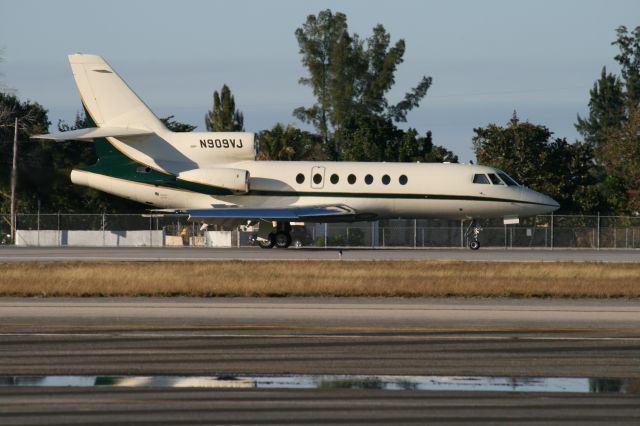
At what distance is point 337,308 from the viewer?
19.4m

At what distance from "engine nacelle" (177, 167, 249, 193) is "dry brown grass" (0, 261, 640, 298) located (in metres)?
8.70

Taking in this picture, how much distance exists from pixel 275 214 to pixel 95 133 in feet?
25.8

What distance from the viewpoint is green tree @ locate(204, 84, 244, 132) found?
89.1 meters

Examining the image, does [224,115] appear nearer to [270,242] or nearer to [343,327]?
[270,242]

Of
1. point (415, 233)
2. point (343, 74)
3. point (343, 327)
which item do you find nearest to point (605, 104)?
point (343, 74)

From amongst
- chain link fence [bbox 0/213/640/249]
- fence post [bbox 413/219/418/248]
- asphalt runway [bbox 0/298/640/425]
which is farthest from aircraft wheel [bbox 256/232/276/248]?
asphalt runway [bbox 0/298/640/425]

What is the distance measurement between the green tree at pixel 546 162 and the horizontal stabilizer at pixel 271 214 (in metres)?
23.9

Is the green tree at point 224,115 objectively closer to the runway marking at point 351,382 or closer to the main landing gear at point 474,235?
the main landing gear at point 474,235

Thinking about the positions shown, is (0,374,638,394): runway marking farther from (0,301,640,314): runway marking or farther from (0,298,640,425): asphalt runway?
(0,301,640,314): runway marking

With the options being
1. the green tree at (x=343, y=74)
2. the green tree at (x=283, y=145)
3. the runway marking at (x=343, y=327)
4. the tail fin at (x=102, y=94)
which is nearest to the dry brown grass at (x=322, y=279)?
the runway marking at (x=343, y=327)

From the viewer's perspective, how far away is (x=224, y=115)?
294 ft

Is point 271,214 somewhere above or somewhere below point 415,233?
above

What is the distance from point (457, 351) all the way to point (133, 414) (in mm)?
5546

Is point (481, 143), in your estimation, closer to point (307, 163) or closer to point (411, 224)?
point (411, 224)
